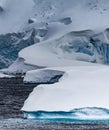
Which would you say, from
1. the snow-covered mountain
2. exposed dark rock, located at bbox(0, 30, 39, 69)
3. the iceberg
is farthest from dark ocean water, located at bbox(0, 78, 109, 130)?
exposed dark rock, located at bbox(0, 30, 39, 69)

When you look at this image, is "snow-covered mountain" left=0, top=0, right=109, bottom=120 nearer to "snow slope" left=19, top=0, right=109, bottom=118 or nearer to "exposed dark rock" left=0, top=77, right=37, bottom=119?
"snow slope" left=19, top=0, right=109, bottom=118

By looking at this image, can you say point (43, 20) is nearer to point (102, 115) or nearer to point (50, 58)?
point (50, 58)

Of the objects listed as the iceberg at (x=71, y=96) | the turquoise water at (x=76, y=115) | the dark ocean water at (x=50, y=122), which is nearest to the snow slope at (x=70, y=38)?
the iceberg at (x=71, y=96)

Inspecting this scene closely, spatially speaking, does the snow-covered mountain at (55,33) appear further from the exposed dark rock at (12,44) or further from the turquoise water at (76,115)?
the turquoise water at (76,115)

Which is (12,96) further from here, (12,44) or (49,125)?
(12,44)

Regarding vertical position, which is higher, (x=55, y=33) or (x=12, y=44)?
(x=55, y=33)

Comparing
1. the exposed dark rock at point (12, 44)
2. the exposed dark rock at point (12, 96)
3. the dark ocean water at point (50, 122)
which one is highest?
the exposed dark rock at point (12, 44)

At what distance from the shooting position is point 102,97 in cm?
1856

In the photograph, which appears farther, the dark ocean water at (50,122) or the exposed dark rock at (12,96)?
the exposed dark rock at (12,96)

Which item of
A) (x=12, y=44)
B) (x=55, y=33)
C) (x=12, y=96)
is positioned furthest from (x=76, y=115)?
(x=12, y=44)

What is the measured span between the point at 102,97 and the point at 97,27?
677 inches

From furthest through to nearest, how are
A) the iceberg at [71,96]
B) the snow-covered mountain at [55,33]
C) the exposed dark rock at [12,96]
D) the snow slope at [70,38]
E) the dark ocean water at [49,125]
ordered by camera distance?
the snow-covered mountain at [55,33] < the snow slope at [70,38] < the exposed dark rock at [12,96] < the iceberg at [71,96] < the dark ocean water at [49,125]

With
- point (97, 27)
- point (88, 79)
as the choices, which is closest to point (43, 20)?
point (97, 27)

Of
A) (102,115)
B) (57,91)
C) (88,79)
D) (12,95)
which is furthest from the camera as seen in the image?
(12,95)
